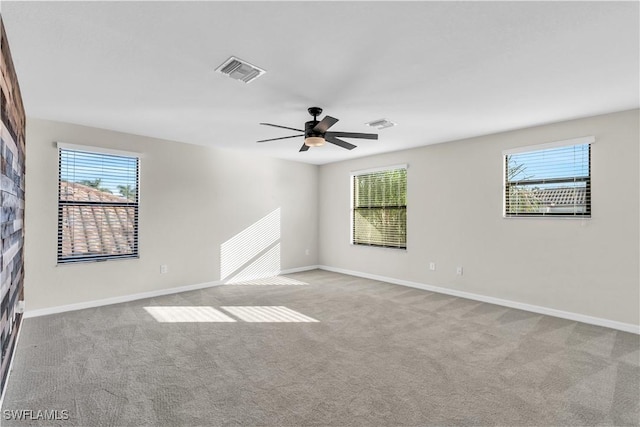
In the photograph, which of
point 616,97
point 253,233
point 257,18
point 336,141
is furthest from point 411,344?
point 253,233

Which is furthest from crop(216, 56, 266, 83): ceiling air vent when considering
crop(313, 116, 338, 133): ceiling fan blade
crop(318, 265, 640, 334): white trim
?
crop(318, 265, 640, 334): white trim

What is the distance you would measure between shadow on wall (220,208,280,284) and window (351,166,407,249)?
1.64 metres

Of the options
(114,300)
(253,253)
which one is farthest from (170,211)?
(253,253)

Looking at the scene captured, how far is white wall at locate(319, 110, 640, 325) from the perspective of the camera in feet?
11.6

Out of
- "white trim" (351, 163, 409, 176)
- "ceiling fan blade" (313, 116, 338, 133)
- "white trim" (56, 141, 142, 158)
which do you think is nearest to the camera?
"ceiling fan blade" (313, 116, 338, 133)

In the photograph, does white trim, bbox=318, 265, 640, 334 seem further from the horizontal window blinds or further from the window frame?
the horizontal window blinds

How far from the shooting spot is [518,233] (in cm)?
430

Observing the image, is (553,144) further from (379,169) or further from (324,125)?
(324,125)

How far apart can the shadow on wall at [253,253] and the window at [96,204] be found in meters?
1.54

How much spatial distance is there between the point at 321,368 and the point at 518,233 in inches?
131

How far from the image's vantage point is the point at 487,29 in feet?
6.59

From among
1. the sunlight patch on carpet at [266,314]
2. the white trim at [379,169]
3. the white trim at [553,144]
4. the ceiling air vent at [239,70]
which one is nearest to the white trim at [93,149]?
the sunlight patch on carpet at [266,314]

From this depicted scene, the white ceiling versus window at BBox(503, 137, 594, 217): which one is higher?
the white ceiling

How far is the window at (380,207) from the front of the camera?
5.78m
